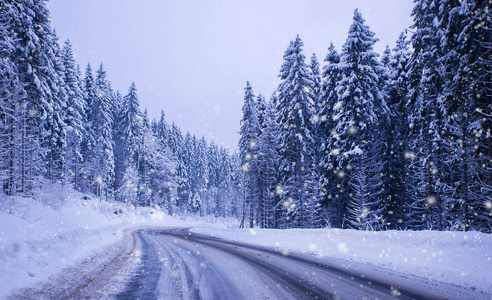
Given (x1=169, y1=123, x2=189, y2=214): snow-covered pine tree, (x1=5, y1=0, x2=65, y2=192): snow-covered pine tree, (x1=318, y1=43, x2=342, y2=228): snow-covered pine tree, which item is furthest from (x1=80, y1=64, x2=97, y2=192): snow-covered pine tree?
(x1=318, y1=43, x2=342, y2=228): snow-covered pine tree

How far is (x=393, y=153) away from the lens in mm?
→ 23812

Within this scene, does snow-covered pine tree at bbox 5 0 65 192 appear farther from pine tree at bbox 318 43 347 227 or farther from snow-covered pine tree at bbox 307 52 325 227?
snow-covered pine tree at bbox 307 52 325 227

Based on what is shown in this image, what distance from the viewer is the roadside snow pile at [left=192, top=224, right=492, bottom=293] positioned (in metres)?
6.71

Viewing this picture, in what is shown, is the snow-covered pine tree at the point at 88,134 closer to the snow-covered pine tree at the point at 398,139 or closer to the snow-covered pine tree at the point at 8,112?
the snow-covered pine tree at the point at 8,112

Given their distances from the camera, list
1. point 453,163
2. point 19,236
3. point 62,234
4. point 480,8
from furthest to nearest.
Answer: point 453,163 < point 480,8 < point 62,234 < point 19,236

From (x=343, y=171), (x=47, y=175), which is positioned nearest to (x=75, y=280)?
(x=343, y=171)

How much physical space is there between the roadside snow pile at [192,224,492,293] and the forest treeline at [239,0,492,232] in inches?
145

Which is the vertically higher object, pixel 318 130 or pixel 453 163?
pixel 318 130

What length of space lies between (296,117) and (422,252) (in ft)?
59.9

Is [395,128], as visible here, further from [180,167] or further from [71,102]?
[180,167]

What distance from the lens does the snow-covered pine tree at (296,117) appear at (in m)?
25.2

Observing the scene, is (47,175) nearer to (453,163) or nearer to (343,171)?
(343,171)

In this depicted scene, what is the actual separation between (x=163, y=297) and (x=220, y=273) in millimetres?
2462

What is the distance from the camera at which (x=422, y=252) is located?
840 cm
